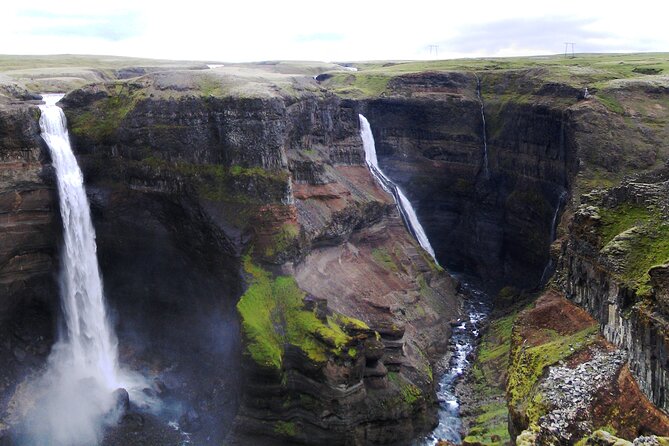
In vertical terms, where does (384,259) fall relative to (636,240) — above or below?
below

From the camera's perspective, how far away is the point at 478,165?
236 ft

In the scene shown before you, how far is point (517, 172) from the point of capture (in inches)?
2574

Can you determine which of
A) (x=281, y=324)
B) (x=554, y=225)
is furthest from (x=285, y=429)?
(x=554, y=225)

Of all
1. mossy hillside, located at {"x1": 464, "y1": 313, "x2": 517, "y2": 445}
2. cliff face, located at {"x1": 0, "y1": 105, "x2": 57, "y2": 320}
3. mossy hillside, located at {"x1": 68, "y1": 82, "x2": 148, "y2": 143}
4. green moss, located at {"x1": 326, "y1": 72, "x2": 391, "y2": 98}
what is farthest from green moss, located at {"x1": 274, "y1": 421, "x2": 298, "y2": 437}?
green moss, located at {"x1": 326, "y1": 72, "x2": 391, "y2": 98}

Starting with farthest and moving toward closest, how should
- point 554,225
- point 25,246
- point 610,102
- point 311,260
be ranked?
point 610,102, point 554,225, point 311,260, point 25,246

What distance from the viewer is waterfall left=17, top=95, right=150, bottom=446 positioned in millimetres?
41125

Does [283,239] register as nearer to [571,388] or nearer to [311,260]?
[311,260]

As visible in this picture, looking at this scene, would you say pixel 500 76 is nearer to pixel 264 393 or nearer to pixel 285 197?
pixel 285 197

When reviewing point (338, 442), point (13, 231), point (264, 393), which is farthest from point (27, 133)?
point (338, 442)

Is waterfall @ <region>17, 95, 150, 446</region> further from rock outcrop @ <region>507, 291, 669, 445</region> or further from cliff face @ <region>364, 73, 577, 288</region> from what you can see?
cliff face @ <region>364, 73, 577, 288</region>

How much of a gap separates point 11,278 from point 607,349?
126 feet

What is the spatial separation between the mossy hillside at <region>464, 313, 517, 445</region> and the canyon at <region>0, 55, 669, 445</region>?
1.25 ft

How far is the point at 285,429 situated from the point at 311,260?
14.7 meters

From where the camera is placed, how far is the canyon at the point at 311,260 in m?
29.7
